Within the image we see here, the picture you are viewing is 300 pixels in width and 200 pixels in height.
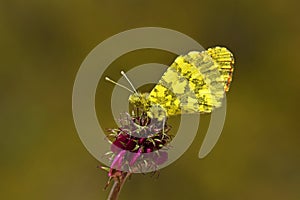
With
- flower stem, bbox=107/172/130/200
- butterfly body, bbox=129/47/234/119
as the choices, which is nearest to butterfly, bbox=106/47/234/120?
butterfly body, bbox=129/47/234/119

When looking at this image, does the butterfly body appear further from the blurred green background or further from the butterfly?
the blurred green background

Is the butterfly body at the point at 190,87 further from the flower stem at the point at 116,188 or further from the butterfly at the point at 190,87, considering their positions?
the flower stem at the point at 116,188

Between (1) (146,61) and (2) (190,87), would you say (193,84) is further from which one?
(1) (146,61)

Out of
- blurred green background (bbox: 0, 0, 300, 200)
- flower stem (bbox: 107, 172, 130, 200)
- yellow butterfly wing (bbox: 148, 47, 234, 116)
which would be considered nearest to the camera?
flower stem (bbox: 107, 172, 130, 200)

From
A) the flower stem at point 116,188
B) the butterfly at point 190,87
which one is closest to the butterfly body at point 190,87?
the butterfly at point 190,87
